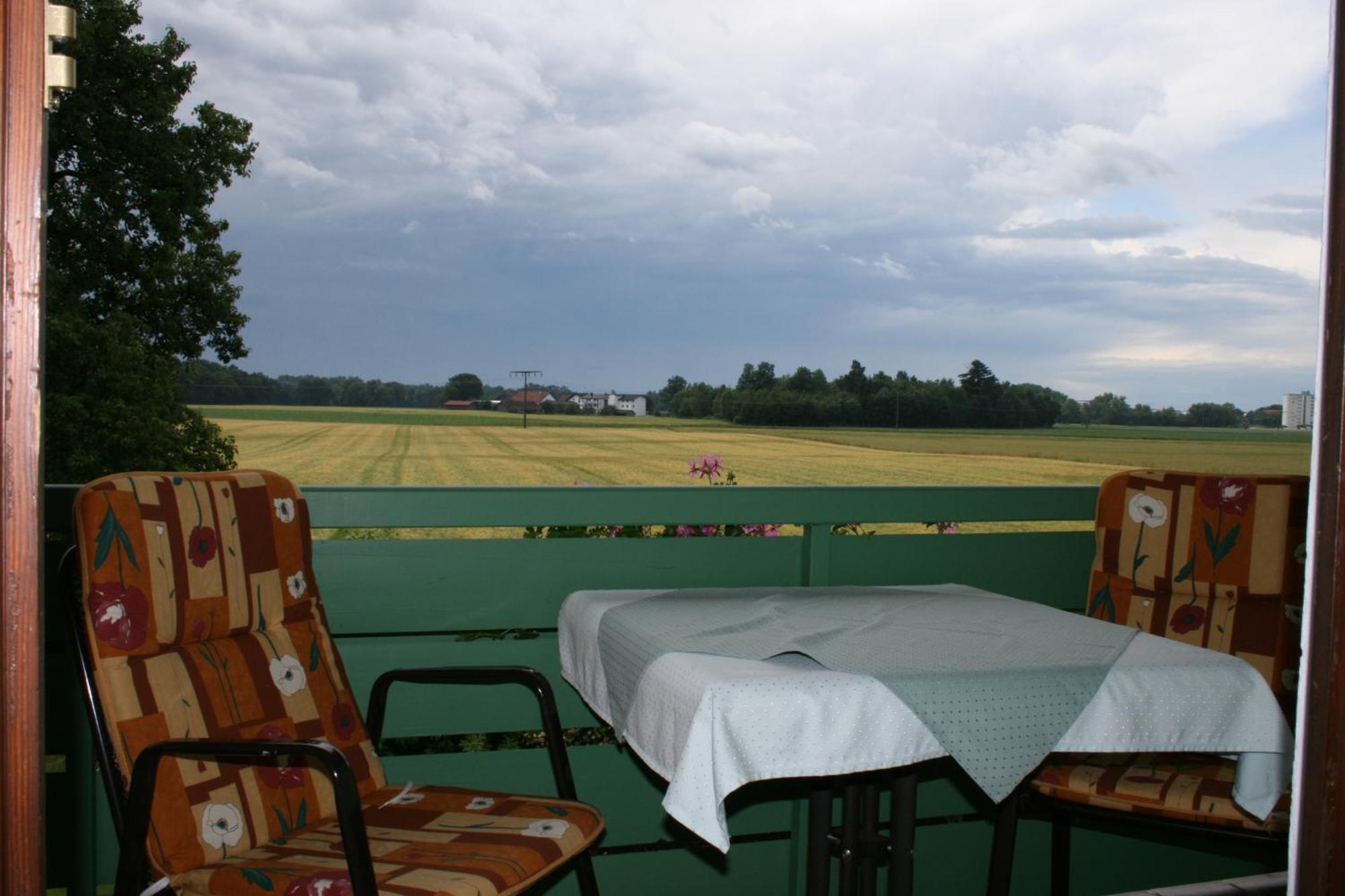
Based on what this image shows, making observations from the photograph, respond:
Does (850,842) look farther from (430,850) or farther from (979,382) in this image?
(979,382)

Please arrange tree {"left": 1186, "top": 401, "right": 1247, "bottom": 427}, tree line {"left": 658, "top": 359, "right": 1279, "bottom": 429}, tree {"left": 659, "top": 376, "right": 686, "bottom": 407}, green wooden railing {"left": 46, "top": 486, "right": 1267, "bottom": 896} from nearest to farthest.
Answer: green wooden railing {"left": 46, "top": 486, "right": 1267, "bottom": 896}
tree {"left": 1186, "top": 401, "right": 1247, "bottom": 427}
tree line {"left": 658, "top": 359, "right": 1279, "bottom": 429}
tree {"left": 659, "top": 376, "right": 686, "bottom": 407}

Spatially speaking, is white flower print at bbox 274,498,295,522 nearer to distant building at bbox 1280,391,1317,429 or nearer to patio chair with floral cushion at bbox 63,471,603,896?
patio chair with floral cushion at bbox 63,471,603,896

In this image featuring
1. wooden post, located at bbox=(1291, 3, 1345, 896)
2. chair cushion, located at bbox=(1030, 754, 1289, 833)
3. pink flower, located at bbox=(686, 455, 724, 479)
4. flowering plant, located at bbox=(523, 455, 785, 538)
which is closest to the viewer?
wooden post, located at bbox=(1291, 3, 1345, 896)

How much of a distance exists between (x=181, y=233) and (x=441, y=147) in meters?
1.96

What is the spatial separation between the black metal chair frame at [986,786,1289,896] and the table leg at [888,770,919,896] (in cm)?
42

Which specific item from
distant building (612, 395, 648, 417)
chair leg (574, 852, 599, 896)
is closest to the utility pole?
distant building (612, 395, 648, 417)

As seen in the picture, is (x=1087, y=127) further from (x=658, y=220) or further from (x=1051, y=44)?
(x=658, y=220)

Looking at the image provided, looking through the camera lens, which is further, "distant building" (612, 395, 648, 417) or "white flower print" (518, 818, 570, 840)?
"distant building" (612, 395, 648, 417)

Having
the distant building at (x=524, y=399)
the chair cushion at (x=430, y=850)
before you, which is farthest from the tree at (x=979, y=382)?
the chair cushion at (x=430, y=850)

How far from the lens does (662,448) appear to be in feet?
15.3

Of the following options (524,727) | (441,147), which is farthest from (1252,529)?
(441,147)

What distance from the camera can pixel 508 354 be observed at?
507cm

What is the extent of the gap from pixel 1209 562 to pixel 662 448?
271 cm

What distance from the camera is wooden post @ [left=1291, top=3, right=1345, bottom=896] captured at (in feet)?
1.83
